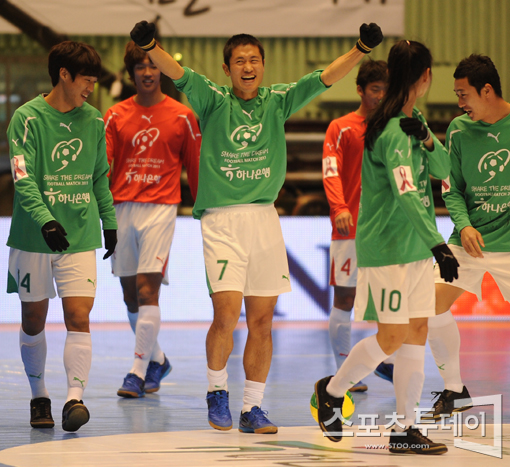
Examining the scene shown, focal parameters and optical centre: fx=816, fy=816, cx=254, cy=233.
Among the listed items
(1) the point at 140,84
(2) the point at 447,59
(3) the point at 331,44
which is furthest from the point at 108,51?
(1) the point at 140,84

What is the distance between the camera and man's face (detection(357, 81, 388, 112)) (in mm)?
5223

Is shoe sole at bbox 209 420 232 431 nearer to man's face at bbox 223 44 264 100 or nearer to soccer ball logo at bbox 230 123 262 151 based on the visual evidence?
soccer ball logo at bbox 230 123 262 151

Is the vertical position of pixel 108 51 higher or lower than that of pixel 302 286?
higher

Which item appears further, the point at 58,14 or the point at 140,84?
the point at 58,14

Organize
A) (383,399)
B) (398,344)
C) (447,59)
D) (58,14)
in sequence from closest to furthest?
(398,344) → (383,399) → (58,14) → (447,59)

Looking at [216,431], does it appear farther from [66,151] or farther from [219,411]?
[66,151]

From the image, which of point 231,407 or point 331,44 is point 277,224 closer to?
point 231,407

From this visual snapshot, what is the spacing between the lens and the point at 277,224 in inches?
165

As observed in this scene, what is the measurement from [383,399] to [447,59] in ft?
36.1

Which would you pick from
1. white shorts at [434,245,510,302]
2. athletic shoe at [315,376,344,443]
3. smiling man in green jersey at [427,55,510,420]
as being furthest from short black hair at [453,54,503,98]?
athletic shoe at [315,376,344,443]

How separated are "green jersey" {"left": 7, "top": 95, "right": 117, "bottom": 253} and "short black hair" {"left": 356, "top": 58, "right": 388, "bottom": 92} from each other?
1.88m

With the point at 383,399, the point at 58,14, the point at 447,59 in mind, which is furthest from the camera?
the point at 447,59

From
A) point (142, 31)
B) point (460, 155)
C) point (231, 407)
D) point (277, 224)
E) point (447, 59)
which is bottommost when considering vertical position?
point (231, 407)

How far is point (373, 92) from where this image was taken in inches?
207
